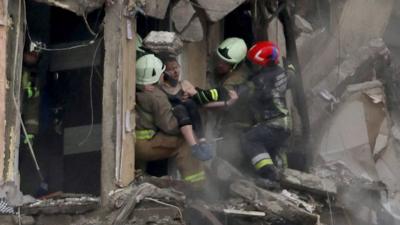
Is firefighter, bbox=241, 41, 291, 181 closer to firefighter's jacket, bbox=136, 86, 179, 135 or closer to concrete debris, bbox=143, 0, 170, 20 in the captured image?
firefighter's jacket, bbox=136, 86, 179, 135

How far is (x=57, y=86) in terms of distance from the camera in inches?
527

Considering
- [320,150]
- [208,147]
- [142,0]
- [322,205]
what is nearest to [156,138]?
[208,147]

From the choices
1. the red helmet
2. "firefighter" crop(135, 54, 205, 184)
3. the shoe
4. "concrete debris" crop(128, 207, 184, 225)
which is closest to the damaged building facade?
"concrete debris" crop(128, 207, 184, 225)

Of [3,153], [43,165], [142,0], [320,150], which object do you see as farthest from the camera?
[320,150]

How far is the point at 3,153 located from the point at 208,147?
2436 mm

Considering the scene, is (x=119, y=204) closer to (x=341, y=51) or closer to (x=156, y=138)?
(x=156, y=138)

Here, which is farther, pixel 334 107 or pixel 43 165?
pixel 334 107

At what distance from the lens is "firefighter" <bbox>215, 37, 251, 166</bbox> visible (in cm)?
1366

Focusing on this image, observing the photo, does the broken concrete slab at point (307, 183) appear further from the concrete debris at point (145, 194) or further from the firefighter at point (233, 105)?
the concrete debris at point (145, 194)

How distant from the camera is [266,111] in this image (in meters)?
13.5

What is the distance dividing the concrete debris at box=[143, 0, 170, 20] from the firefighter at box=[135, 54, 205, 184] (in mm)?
469

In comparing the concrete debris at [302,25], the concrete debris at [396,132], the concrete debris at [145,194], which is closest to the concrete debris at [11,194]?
the concrete debris at [145,194]

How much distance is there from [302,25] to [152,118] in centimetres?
539

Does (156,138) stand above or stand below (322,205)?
above
